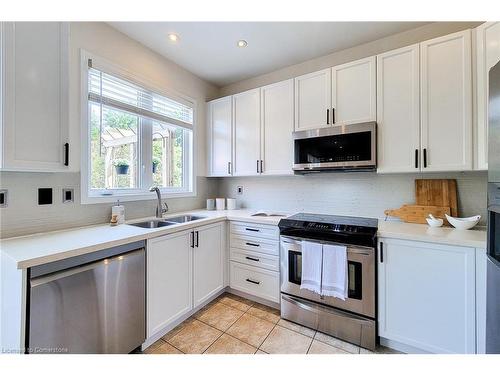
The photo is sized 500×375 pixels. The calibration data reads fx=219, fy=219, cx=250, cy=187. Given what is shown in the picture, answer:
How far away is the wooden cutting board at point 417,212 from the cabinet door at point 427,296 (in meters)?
0.54

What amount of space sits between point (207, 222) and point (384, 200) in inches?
71.6

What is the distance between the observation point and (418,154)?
1.82 metres

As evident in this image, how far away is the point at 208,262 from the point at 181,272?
1.16 ft

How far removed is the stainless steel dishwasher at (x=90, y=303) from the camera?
115cm

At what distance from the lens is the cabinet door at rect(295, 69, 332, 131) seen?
2.21 m

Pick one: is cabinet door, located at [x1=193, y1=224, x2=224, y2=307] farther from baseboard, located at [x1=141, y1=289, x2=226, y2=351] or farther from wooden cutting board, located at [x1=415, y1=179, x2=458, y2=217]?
wooden cutting board, located at [x1=415, y1=179, x2=458, y2=217]

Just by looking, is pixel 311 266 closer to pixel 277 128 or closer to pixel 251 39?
pixel 277 128

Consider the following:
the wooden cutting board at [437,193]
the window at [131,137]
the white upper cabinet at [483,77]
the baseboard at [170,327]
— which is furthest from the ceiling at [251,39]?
the baseboard at [170,327]

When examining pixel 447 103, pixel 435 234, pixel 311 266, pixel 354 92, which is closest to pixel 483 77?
pixel 447 103

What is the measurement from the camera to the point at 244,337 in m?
1.83

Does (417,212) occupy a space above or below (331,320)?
above

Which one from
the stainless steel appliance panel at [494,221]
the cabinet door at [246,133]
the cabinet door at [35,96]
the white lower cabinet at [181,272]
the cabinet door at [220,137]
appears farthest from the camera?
the cabinet door at [220,137]

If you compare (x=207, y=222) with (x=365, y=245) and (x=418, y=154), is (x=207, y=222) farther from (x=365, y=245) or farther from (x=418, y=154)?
(x=418, y=154)

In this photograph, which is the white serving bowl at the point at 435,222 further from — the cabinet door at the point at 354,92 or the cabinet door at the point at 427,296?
the cabinet door at the point at 354,92
